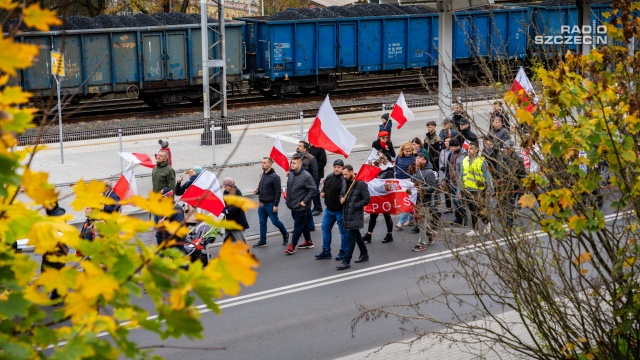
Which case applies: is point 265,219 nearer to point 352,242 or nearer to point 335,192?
point 335,192

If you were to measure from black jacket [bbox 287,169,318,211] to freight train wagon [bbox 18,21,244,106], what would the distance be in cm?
1373

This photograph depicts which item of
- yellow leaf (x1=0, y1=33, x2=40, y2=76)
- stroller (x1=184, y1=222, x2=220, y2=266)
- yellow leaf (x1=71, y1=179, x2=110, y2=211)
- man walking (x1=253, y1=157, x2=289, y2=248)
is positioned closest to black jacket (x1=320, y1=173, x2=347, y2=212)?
man walking (x1=253, y1=157, x2=289, y2=248)

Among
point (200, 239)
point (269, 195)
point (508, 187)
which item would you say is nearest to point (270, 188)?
point (269, 195)

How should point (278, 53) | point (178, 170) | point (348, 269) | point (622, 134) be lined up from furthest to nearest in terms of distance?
1. point (278, 53)
2. point (178, 170)
3. point (348, 269)
4. point (622, 134)

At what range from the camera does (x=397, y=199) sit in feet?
48.7

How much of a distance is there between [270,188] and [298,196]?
→ 571 millimetres

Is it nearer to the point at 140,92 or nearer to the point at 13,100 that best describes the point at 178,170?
the point at 140,92

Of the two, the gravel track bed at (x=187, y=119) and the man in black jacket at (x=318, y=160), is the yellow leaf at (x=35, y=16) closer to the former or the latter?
the man in black jacket at (x=318, y=160)

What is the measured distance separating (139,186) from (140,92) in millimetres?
10809

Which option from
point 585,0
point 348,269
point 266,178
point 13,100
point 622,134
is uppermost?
point 585,0

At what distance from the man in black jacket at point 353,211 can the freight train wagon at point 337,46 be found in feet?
57.9

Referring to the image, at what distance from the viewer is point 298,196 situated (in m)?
14.6

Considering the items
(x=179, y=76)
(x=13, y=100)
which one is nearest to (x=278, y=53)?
(x=179, y=76)

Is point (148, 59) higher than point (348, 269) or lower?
higher
